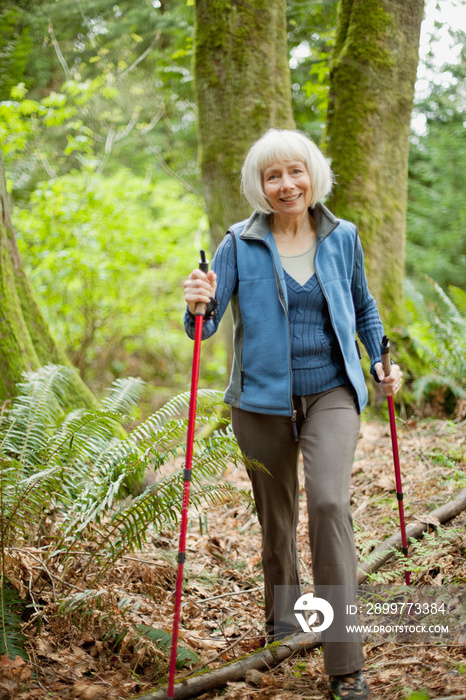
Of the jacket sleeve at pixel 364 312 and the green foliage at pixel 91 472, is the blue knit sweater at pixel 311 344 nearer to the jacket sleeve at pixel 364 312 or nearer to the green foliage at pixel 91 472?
the jacket sleeve at pixel 364 312

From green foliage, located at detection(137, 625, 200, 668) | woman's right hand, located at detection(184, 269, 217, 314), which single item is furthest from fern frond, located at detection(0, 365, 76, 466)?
woman's right hand, located at detection(184, 269, 217, 314)

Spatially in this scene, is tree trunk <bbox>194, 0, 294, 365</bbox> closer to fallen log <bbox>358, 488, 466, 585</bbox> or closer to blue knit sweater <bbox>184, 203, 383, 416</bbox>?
blue knit sweater <bbox>184, 203, 383, 416</bbox>

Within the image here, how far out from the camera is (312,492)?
236cm

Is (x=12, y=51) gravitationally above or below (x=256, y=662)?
above

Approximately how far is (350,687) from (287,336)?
1479mm

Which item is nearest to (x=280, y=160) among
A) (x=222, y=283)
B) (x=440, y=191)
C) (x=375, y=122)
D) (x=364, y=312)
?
(x=222, y=283)

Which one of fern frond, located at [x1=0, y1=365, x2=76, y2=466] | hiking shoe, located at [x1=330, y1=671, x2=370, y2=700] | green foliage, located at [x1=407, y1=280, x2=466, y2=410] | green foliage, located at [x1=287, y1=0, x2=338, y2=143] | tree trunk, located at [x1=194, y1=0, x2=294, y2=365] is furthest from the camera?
green foliage, located at [x1=287, y1=0, x2=338, y2=143]

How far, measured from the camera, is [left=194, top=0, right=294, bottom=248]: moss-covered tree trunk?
209 inches

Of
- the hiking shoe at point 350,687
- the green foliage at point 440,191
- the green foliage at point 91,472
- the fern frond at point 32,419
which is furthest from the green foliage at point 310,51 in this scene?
the hiking shoe at point 350,687

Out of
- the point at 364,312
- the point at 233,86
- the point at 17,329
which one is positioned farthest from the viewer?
the point at 233,86

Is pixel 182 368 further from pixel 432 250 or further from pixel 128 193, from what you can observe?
pixel 432 250

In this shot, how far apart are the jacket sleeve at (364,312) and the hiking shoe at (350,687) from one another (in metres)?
1.37

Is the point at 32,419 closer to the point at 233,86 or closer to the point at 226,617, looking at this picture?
the point at 226,617

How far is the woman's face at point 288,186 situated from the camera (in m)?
2.68
